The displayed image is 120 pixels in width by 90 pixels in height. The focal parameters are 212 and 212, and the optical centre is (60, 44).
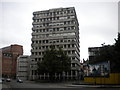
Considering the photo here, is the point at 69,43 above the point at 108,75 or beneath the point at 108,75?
above

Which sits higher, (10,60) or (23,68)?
→ (10,60)

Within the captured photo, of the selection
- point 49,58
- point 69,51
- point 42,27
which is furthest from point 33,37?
point 49,58

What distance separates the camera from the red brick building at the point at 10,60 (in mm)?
142375

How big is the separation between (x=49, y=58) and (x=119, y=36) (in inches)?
1255

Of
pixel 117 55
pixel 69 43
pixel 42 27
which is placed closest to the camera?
pixel 117 55

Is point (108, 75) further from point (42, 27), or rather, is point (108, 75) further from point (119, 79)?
point (42, 27)

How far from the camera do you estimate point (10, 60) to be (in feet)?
483

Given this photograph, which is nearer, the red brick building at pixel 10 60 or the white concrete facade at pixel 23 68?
the white concrete facade at pixel 23 68

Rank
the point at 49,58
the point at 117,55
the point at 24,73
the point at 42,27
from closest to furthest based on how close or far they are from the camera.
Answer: the point at 117,55, the point at 49,58, the point at 42,27, the point at 24,73

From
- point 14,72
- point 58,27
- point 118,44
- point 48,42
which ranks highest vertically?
point 58,27

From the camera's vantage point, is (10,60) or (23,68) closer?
(23,68)

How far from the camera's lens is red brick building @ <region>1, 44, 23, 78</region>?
14238 centimetres

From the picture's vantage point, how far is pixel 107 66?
39625mm

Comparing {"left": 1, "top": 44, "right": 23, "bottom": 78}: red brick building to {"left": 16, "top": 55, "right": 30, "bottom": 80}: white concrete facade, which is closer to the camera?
{"left": 16, "top": 55, "right": 30, "bottom": 80}: white concrete facade
